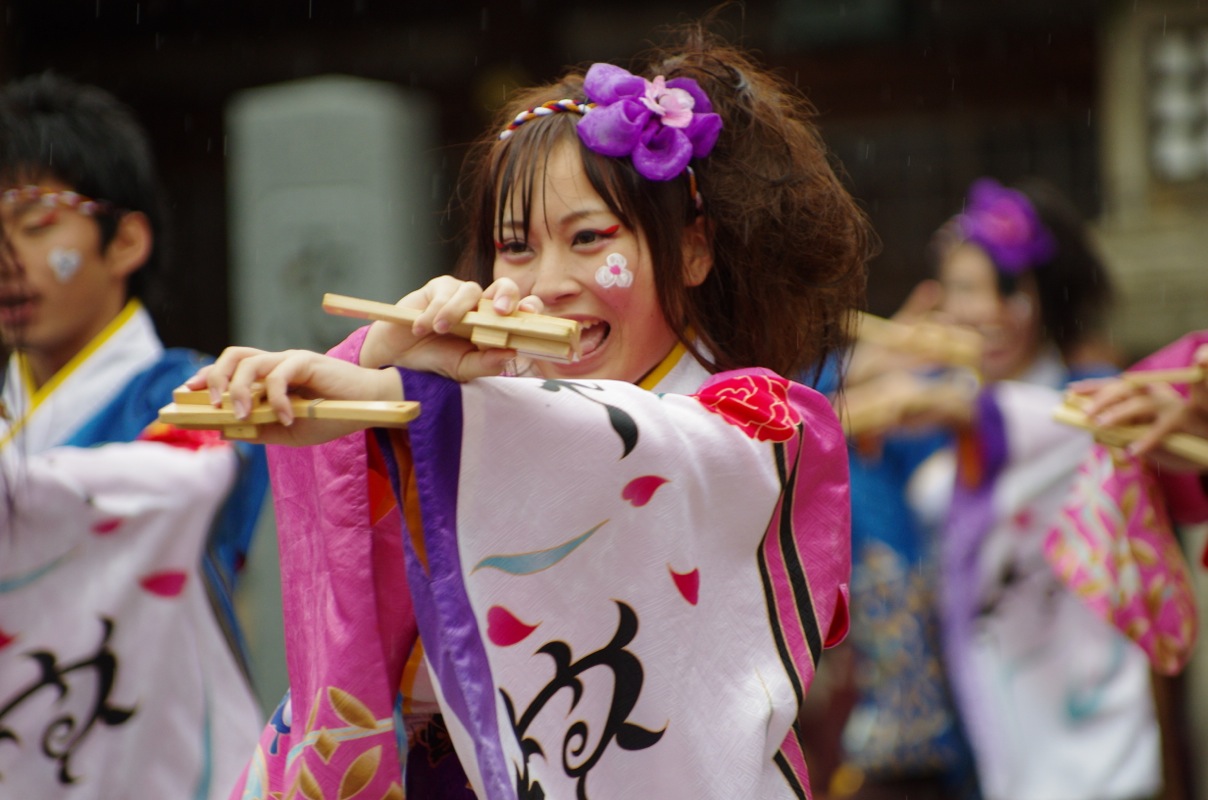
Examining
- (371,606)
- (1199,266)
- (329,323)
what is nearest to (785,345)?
(371,606)

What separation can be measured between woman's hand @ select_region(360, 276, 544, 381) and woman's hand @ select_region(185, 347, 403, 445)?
0.03 metres

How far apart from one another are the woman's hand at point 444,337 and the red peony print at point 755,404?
0.41 meters

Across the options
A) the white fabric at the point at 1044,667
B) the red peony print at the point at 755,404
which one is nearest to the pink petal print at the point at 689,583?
the red peony print at the point at 755,404

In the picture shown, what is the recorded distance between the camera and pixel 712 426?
2.24 meters

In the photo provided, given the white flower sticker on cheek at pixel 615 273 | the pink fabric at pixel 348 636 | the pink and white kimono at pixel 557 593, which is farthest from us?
the white flower sticker on cheek at pixel 615 273

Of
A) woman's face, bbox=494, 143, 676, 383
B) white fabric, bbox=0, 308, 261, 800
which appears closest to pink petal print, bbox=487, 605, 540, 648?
woman's face, bbox=494, 143, 676, 383

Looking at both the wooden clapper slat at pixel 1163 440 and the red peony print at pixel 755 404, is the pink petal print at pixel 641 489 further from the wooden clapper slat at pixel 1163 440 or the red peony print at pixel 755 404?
the wooden clapper slat at pixel 1163 440

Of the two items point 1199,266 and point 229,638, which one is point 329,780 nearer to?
point 229,638

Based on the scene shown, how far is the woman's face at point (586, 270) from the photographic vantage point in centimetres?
248

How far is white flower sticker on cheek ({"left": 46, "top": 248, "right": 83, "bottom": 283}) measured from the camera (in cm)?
370

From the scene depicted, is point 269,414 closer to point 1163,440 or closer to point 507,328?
point 507,328

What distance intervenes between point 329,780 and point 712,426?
0.69 metres

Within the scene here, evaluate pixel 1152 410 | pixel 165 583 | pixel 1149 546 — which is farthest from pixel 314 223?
pixel 1152 410

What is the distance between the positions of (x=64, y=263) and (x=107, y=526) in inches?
26.6
